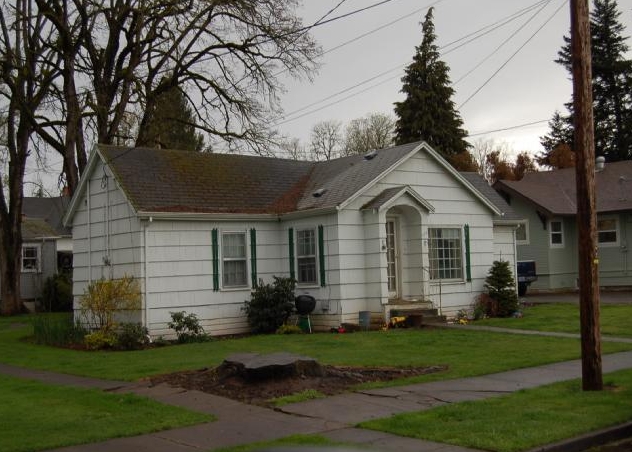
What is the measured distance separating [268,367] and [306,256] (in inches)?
370

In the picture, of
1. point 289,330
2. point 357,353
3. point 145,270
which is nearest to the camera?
point 357,353

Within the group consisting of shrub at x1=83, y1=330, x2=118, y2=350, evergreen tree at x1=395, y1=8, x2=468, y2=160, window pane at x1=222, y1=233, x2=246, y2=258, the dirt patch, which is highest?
evergreen tree at x1=395, y1=8, x2=468, y2=160

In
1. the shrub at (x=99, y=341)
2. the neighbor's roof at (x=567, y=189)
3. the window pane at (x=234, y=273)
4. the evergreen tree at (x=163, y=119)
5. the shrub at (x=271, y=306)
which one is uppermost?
the evergreen tree at (x=163, y=119)

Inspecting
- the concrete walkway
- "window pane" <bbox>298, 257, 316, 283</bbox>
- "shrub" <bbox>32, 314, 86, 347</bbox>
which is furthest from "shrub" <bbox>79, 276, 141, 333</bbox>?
the concrete walkway

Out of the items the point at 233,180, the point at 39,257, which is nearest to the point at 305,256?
the point at 233,180

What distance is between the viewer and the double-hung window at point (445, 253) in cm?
2136

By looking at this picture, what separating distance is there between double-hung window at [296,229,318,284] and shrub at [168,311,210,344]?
10.7 ft

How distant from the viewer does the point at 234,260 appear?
2055cm

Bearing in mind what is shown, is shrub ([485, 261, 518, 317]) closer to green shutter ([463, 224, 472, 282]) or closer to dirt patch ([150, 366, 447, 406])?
green shutter ([463, 224, 472, 282])

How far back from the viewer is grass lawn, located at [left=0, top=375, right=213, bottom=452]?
28.0ft

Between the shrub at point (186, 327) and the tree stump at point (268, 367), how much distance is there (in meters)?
6.66

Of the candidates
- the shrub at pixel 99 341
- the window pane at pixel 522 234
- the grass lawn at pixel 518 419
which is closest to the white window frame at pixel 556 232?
the window pane at pixel 522 234

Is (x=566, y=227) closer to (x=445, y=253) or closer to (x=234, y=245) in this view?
(x=445, y=253)

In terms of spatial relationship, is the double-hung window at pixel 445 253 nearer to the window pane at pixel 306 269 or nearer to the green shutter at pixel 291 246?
the window pane at pixel 306 269
